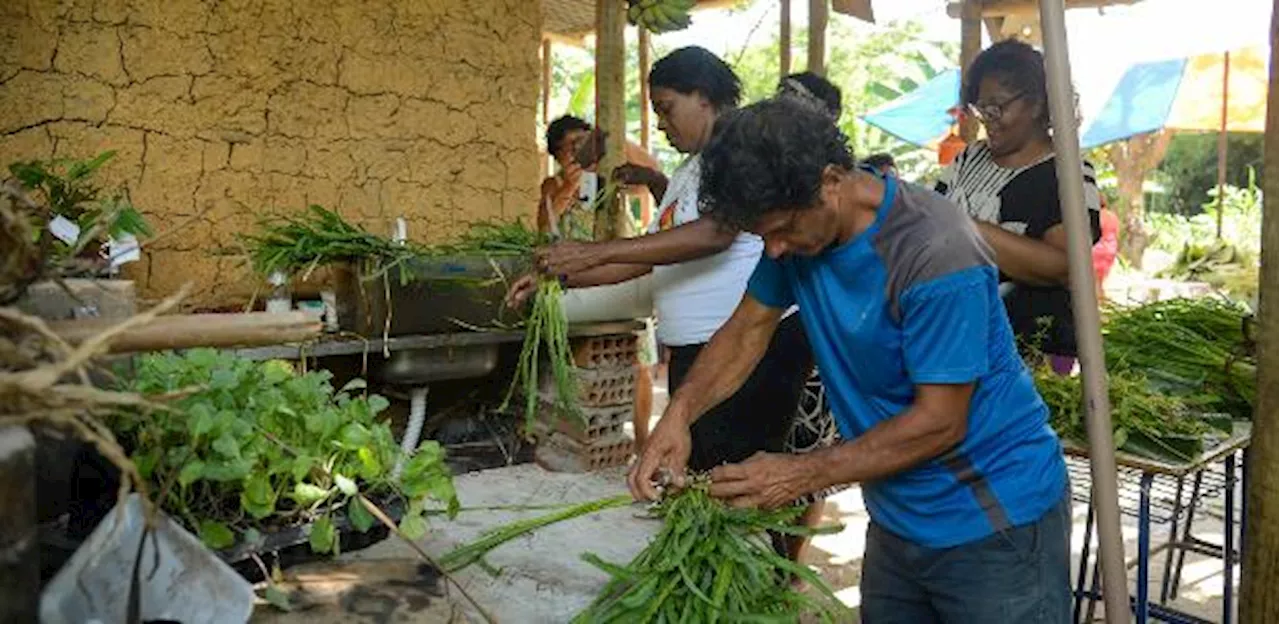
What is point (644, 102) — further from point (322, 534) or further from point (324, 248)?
point (322, 534)

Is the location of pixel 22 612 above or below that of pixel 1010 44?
below

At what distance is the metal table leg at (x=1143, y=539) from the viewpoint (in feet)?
11.3

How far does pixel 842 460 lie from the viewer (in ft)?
7.07

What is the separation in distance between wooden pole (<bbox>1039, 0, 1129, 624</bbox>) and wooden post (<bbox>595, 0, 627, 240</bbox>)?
194cm

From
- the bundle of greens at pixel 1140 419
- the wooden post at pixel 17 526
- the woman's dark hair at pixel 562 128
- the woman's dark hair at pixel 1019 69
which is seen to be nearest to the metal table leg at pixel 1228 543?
the bundle of greens at pixel 1140 419

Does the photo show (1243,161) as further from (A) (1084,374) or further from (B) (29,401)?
(B) (29,401)

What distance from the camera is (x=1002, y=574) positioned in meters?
2.33

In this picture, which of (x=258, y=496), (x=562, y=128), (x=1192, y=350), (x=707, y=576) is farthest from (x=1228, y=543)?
(x=562, y=128)

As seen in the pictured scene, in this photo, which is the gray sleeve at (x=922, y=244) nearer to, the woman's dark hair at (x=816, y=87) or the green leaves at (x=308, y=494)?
the green leaves at (x=308, y=494)

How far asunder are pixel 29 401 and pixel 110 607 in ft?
1.76

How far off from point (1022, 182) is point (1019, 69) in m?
0.37

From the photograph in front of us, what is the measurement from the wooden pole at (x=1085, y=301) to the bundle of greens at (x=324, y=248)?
2253 millimetres

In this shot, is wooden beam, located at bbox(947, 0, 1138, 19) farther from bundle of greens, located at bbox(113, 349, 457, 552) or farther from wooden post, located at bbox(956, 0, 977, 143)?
bundle of greens, located at bbox(113, 349, 457, 552)

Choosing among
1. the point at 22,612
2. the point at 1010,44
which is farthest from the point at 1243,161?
the point at 22,612
